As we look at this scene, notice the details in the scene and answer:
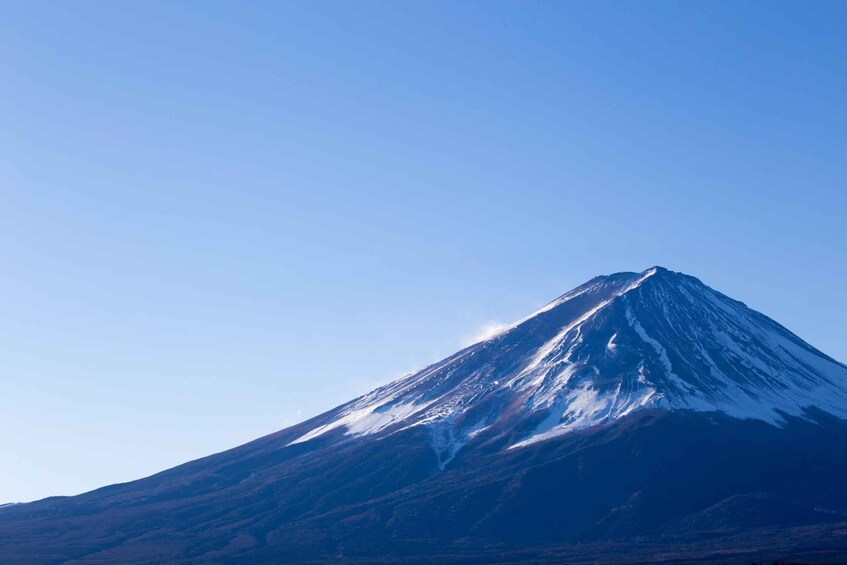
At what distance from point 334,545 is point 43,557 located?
1438 inches

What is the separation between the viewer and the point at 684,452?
6954 inches

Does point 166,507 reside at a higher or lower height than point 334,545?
higher

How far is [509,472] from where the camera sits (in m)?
176

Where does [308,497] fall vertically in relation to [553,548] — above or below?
above

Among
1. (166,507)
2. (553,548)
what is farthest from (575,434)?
(166,507)

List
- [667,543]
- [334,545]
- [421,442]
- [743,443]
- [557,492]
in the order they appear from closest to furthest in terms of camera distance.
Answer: [667,543], [334,545], [557,492], [743,443], [421,442]

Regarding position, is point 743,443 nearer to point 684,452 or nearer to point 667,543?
point 684,452

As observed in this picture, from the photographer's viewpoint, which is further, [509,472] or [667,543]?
[509,472]

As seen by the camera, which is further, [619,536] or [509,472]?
[509,472]

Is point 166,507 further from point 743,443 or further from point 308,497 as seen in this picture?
point 743,443

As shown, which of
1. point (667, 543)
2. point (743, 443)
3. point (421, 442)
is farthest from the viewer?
point (421, 442)

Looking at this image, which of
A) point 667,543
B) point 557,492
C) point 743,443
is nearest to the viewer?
point 667,543

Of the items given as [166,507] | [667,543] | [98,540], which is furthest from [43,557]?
[667,543]

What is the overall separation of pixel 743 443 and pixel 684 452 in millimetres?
10515
